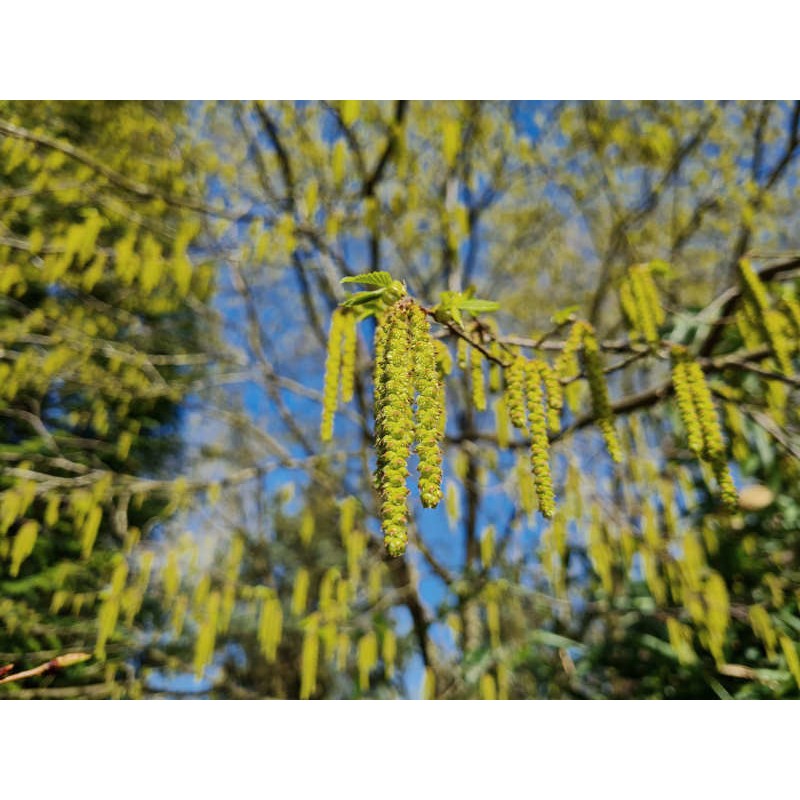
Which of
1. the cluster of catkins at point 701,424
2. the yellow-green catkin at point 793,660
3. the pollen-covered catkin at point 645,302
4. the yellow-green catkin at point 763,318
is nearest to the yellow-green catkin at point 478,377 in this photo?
the cluster of catkins at point 701,424

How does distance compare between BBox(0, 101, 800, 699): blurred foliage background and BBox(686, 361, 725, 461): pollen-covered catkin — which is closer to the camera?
BBox(686, 361, 725, 461): pollen-covered catkin

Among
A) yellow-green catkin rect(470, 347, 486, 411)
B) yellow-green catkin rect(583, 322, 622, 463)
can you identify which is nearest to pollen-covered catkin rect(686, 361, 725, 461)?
yellow-green catkin rect(583, 322, 622, 463)

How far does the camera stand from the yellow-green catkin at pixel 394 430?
43cm

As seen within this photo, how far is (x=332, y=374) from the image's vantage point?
29.1 inches

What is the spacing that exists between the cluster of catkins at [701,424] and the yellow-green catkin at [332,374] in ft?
1.65

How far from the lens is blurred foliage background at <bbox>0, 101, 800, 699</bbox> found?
183cm

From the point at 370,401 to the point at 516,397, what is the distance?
7.65 feet

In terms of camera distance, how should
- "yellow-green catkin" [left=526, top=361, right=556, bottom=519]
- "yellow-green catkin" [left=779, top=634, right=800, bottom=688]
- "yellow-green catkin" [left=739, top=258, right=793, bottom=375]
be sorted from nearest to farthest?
"yellow-green catkin" [left=526, top=361, right=556, bottom=519] < "yellow-green catkin" [left=739, top=258, right=793, bottom=375] < "yellow-green catkin" [left=779, top=634, right=800, bottom=688]

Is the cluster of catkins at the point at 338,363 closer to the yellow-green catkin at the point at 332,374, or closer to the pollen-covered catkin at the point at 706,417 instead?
the yellow-green catkin at the point at 332,374

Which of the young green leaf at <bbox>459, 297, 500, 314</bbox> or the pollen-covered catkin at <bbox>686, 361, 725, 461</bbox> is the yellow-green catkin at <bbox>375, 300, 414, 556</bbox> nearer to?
the young green leaf at <bbox>459, 297, 500, 314</bbox>

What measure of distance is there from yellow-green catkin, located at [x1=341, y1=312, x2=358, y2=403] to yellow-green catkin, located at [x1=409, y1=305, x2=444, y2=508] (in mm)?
220

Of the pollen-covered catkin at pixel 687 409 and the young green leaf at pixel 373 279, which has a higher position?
the young green leaf at pixel 373 279

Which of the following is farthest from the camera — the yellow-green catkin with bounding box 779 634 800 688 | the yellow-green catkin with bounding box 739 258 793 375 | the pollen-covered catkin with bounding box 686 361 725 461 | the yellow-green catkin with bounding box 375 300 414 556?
the yellow-green catkin with bounding box 779 634 800 688
